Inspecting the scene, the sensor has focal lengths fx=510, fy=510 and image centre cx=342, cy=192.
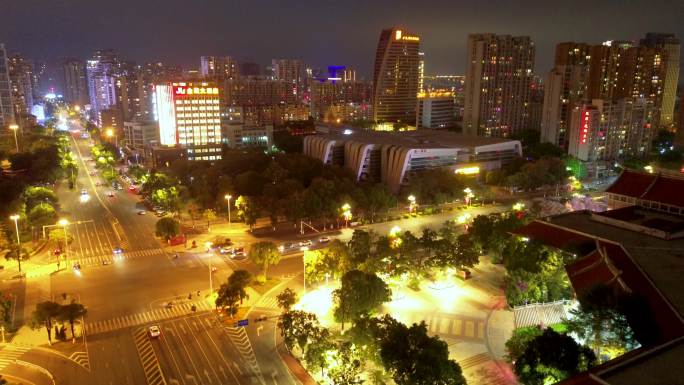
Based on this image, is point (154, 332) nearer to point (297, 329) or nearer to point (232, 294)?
point (232, 294)

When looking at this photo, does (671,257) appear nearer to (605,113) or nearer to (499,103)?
(605,113)

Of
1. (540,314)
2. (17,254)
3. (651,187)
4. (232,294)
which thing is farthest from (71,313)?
(651,187)

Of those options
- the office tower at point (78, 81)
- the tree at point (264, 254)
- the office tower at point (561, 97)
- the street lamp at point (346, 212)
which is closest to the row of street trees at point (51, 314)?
the tree at point (264, 254)

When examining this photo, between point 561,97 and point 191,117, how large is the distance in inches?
2223

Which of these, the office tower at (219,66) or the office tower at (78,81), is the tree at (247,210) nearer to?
the office tower at (219,66)

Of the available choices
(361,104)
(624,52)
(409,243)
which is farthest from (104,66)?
(409,243)

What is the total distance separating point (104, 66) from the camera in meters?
177

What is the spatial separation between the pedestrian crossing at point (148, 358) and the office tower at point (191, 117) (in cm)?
5416

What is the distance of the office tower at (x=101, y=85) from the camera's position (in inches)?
5567

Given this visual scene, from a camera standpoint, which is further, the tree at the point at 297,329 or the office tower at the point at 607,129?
the office tower at the point at 607,129

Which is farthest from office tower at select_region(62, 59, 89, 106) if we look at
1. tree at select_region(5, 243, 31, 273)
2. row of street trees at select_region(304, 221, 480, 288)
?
row of street trees at select_region(304, 221, 480, 288)

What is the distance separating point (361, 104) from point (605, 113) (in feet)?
224

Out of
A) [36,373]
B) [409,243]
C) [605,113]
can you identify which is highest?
[605,113]

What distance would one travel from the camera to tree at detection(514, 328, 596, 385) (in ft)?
63.1
